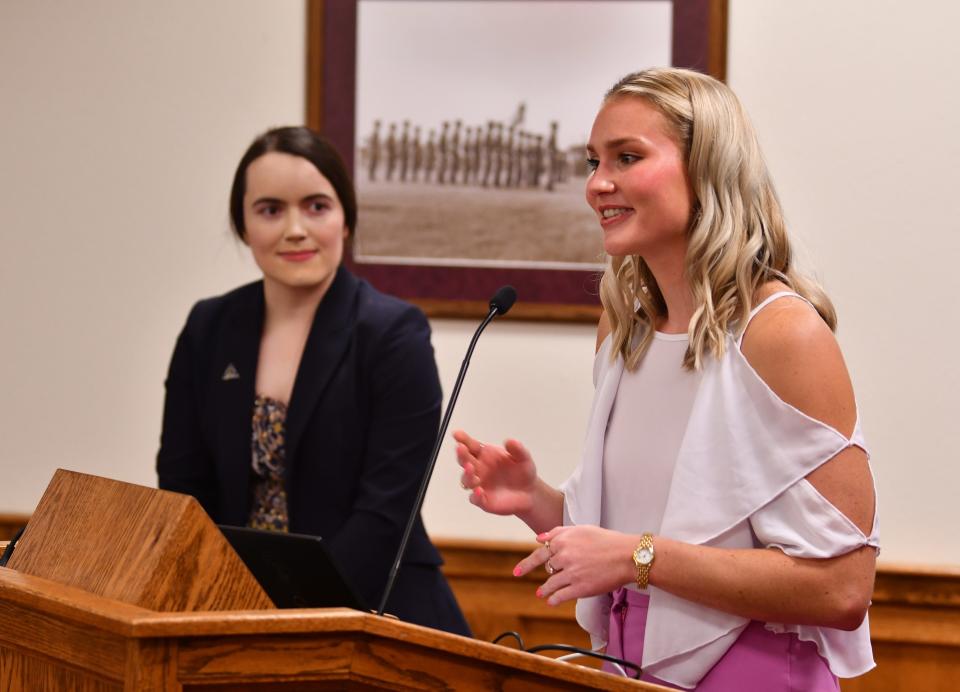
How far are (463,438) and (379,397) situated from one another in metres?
0.90

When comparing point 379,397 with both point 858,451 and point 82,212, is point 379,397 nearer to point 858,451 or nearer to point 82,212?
point 858,451

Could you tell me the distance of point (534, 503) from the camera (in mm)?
1834

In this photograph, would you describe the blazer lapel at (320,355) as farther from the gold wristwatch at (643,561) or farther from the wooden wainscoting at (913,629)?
the gold wristwatch at (643,561)

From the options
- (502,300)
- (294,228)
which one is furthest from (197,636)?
(294,228)

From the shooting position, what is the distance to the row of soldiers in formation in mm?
3309

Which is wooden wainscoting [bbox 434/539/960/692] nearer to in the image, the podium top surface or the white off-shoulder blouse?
the white off-shoulder blouse

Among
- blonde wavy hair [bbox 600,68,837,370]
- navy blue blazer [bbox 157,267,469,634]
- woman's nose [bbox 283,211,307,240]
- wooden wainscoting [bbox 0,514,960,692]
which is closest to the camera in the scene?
blonde wavy hair [bbox 600,68,837,370]

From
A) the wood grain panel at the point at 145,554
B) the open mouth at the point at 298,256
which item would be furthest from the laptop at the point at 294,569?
the open mouth at the point at 298,256

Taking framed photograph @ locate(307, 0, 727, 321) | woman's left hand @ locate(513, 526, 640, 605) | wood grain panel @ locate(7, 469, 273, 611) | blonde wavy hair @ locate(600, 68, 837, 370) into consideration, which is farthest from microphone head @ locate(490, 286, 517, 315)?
framed photograph @ locate(307, 0, 727, 321)

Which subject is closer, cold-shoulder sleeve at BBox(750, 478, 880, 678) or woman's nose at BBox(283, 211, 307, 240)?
cold-shoulder sleeve at BBox(750, 478, 880, 678)

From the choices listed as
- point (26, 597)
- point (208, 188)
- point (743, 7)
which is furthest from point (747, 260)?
point (208, 188)

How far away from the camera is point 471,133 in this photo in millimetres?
3328

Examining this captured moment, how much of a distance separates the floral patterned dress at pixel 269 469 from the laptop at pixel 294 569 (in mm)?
1086

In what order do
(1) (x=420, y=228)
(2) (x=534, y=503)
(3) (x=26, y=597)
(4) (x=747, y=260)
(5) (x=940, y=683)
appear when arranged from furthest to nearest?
(1) (x=420, y=228)
(5) (x=940, y=683)
(2) (x=534, y=503)
(4) (x=747, y=260)
(3) (x=26, y=597)
